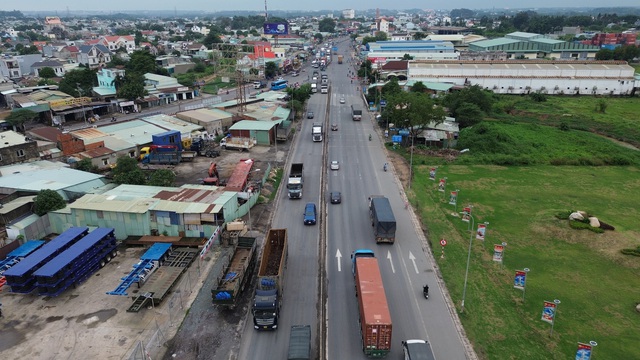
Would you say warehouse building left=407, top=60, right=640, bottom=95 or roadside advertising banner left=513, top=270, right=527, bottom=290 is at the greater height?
warehouse building left=407, top=60, right=640, bottom=95

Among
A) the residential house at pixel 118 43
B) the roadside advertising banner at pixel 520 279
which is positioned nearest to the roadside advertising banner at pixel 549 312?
the roadside advertising banner at pixel 520 279

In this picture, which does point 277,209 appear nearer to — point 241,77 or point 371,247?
point 371,247

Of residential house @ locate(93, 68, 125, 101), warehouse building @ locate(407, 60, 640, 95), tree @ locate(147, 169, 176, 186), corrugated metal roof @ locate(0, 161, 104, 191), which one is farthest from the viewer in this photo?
warehouse building @ locate(407, 60, 640, 95)

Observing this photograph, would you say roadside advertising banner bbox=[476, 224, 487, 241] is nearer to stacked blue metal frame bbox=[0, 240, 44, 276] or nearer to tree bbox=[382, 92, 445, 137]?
tree bbox=[382, 92, 445, 137]

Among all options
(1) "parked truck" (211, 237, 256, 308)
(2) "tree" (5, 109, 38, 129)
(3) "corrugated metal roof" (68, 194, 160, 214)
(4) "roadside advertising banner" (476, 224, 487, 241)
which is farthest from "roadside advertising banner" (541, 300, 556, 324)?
(2) "tree" (5, 109, 38, 129)

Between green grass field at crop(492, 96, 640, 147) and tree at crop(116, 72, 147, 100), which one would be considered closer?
green grass field at crop(492, 96, 640, 147)

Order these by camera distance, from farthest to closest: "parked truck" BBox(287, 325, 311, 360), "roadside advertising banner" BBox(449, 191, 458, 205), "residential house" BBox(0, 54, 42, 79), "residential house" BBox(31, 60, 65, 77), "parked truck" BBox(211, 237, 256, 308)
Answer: "residential house" BBox(31, 60, 65, 77)
"residential house" BBox(0, 54, 42, 79)
"roadside advertising banner" BBox(449, 191, 458, 205)
"parked truck" BBox(211, 237, 256, 308)
"parked truck" BBox(287, 325, 311, 360)

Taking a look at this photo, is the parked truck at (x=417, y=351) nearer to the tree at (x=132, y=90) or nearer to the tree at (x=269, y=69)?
the tree at (x=132, y=90)

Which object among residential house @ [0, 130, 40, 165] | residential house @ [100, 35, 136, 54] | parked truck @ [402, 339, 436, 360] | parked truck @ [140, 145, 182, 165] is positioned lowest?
parked truck @ [402, 339, 436, 360]
